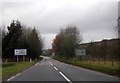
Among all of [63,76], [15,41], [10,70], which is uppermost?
[15,41]

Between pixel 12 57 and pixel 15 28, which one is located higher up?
pixel 15 28

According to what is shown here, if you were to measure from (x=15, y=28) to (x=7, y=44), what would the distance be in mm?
7839

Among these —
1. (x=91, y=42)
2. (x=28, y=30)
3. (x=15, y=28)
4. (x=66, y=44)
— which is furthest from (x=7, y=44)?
(x=28, y=30)

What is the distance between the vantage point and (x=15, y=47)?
98.5 meters

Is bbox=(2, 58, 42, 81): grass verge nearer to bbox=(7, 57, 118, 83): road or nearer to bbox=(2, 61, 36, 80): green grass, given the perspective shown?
bbox=(2, 61, 36, 80): green grass

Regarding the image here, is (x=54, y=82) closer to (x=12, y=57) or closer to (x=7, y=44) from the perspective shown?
(x=7, y=44)

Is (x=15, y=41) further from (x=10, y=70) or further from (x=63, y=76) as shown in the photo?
(x=63, y=76)

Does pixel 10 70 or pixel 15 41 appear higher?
pixel 15 41

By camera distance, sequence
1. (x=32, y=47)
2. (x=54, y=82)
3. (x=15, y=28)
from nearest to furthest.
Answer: (x=54, y=82)
(x=15, y=28)
(x=32, y=47)

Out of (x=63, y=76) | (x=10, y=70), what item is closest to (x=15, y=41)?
(x=10, y=70)

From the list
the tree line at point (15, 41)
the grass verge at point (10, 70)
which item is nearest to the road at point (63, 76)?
the grass verge at point (10, 70)

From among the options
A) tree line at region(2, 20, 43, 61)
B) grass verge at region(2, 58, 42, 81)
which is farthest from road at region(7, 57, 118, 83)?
tree line at region(2, 20, 43, 61)

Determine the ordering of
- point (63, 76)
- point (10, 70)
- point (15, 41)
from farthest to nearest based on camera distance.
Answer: point (15, 41) < point (10, 70) < point (63, 76)

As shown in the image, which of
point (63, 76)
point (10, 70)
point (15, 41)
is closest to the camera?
point (63, 76)
